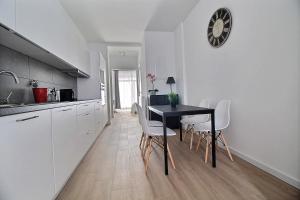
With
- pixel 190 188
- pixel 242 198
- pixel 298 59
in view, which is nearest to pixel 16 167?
pixel 190 188

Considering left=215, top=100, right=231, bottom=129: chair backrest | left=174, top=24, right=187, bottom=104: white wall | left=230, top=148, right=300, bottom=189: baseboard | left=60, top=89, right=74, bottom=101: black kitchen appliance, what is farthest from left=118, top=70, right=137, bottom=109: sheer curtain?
left=230, top=148, right=300, bottom=189: baseboard

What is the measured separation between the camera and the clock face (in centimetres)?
247

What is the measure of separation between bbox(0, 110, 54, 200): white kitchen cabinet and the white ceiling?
108 inches

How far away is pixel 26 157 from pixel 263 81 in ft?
7.59

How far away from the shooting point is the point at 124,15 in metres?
3.69

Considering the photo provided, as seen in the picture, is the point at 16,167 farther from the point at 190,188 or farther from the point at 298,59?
the point at 298,59

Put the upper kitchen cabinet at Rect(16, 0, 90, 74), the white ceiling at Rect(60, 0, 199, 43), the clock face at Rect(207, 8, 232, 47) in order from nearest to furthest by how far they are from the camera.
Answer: the upper kitchen cabinet at Rect(16, 0, 90, 74) → the clock face at Rect(207, 8, 232, 47) → the white ceiling at Rect(60, 0, 199, 43)

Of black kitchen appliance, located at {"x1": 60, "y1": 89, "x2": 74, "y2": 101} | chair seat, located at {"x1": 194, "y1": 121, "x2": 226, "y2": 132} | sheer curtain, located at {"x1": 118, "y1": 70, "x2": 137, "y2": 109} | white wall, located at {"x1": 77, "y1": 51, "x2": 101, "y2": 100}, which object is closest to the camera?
chair seat, located at {"x1": 194, "y1": 121, "x2": 226, "y2": 132}

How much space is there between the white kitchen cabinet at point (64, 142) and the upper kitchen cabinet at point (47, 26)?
753mm

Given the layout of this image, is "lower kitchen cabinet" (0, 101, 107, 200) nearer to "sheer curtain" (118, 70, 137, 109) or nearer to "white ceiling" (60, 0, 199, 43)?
"white ceiling" (60, 0, 199, 43)

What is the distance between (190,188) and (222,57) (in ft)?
6.53

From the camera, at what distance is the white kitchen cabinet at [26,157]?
886 millimetres

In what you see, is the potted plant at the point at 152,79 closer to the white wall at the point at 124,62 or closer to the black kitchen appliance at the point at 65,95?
the black kitchen appliance at the point at 65,95

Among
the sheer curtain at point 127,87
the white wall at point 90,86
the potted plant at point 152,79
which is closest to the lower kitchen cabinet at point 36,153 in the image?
the white wall at point 90,86
